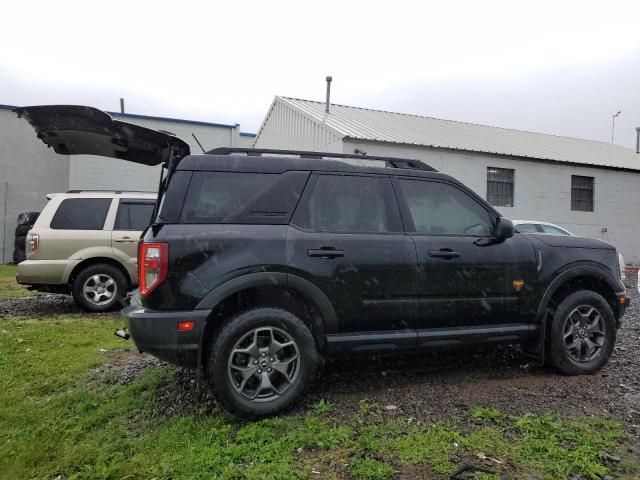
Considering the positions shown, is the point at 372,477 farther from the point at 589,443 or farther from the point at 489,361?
the point at 489,361

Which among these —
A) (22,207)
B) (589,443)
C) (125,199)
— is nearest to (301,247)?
(589,443)

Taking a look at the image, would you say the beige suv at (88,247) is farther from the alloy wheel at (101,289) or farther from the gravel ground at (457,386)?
the gravel ground at (457,386)

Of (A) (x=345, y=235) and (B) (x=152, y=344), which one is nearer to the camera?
(B) (x=152, y=344)

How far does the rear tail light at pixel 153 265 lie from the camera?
3.41 meters

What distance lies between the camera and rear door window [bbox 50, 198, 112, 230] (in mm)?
7562

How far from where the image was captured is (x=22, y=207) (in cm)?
1705

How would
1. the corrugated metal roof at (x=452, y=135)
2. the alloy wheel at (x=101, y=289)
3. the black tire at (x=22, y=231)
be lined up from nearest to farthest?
1. the alloy wheel at (x=101, y=289)
2. the black tire at (x=22, y=231)
3. the corrugated metal roof at (x=452, y=135)

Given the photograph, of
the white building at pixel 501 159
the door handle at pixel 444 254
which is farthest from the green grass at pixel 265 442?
the white building at pixel 501 159

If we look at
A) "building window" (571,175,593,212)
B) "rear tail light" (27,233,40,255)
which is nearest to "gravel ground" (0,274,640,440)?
"rear tail light" (27,233,40,255)

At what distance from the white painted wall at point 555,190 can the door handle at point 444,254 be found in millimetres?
9806

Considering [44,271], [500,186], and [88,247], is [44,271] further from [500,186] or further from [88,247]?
[500,186]

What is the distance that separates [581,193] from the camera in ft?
58.7

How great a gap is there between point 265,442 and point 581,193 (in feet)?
58.6

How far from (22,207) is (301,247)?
16768mm
